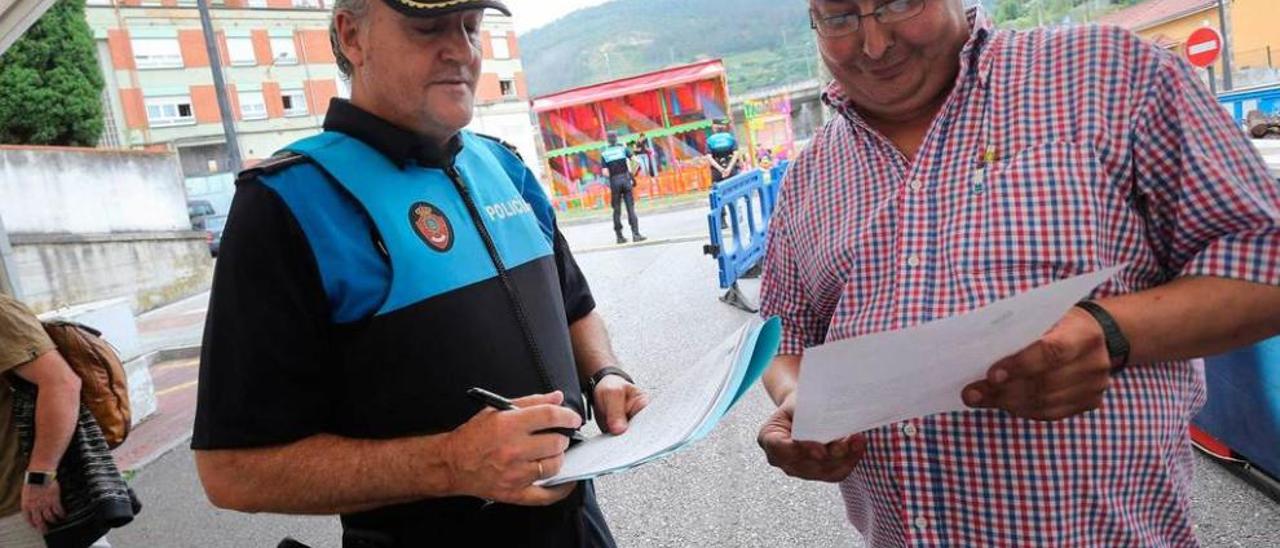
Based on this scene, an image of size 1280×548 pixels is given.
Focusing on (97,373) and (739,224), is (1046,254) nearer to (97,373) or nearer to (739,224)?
(97,373)

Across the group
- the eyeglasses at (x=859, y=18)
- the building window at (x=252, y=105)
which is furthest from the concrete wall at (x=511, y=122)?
the eyeglasses at (x=859, y=18)

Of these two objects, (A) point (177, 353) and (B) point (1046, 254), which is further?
(A) point (177, 353)

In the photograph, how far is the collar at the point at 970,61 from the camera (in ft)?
4.06

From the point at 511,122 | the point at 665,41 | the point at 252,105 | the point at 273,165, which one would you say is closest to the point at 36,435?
the point at 273,165

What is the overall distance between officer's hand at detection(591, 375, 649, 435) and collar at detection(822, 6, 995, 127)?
67 centimetres

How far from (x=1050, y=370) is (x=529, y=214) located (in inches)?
40.6

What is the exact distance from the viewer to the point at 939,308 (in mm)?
1159

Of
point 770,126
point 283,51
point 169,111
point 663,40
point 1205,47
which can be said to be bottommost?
point 1205,47

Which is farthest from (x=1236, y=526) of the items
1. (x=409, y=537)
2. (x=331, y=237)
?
(x=331, y=237)

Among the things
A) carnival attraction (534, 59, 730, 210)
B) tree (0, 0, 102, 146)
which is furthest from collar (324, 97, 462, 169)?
tree (0, 0, 102, 146)

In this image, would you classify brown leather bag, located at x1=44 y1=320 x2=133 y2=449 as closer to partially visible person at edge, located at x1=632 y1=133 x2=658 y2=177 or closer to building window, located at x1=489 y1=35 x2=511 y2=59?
partially visible person at edge, located at x1=632 y1=133 x2=658 y2=177

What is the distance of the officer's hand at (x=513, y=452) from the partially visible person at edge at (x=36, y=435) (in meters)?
1.88

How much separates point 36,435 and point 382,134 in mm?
1766

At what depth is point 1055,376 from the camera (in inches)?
39.7
